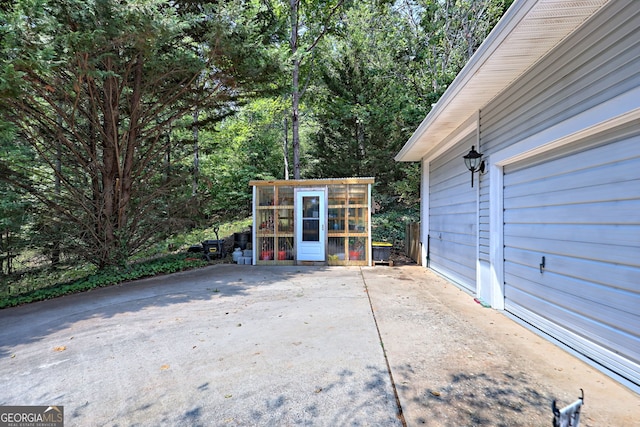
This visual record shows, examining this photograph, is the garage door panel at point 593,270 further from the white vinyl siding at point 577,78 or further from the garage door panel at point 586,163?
the white vinyl siding at point 577,78

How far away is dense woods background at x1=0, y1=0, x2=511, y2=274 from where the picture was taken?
447cm

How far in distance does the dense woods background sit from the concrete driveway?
7.57 ft

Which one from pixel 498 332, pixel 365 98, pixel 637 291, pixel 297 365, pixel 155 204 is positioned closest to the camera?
pixel 637 291

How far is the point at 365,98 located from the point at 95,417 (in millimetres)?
13527

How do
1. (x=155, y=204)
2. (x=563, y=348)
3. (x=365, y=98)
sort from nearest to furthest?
(x=563, y=348), (x=155, y=204), (x=365, y=98)

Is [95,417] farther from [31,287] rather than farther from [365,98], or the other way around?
[365,98]

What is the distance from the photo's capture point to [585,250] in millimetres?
2586

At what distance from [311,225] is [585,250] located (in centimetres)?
573

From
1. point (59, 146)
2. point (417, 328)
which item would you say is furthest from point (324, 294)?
Answer: point (59, 146)

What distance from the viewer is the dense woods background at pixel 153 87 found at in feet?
14.7

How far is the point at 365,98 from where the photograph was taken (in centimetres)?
1329

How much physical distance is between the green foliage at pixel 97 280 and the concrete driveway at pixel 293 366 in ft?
1.95

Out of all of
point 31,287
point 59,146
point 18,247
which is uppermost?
point 59,146

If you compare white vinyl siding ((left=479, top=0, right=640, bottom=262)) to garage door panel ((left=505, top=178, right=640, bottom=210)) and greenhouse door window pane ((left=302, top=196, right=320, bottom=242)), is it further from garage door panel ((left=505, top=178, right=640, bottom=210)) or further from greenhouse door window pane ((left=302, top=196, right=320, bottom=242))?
greenhouse door window pane ((left=302, top=196, right=320, bottom=242))
